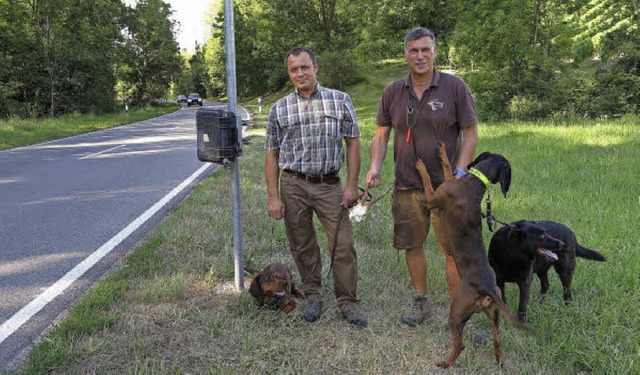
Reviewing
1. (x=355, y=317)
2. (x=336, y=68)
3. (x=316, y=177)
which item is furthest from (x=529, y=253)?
(x=336, y=68)

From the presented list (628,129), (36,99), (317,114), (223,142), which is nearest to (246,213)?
(223,142)

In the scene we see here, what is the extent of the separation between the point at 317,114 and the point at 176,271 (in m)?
1.99

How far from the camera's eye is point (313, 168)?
11.6 feet

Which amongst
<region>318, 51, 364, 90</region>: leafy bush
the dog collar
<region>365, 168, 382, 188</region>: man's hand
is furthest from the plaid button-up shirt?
<region>318, 51, 364, 90</region>: leafy bush

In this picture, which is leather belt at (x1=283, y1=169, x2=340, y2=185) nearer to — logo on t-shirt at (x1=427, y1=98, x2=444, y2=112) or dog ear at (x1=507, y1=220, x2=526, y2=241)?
logo on t-shirt at (x1=427, y1=98, x2=444, y2=112)

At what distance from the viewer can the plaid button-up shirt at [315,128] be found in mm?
3486

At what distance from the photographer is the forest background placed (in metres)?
14.1

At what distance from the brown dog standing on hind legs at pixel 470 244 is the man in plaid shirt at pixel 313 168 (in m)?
0.85

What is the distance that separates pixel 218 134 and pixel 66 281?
201 centimetres

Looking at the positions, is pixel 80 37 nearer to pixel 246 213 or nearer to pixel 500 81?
pixel 500 81

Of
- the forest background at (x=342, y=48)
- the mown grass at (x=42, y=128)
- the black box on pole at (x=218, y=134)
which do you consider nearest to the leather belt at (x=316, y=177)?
the black box on pole at (x=218, y=134)

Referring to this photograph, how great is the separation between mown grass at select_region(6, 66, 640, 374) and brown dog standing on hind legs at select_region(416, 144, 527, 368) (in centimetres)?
36

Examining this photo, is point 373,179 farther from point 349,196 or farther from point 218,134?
point 218,134

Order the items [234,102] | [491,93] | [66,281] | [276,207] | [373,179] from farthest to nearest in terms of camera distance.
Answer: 1. [491,93]
2. [66,281]
3. [234,102]
4. [276,207]
5. [373,179]
